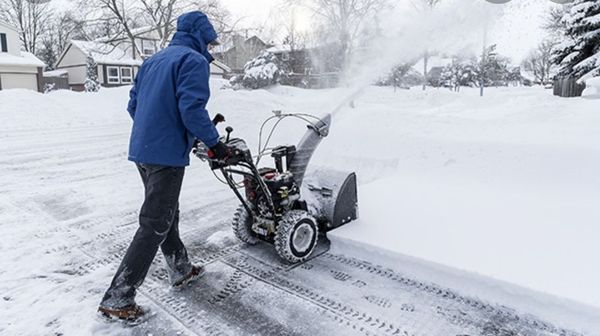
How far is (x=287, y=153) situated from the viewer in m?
3.76

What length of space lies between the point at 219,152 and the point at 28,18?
49.0 m

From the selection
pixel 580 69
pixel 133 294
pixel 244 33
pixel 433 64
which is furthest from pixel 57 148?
pixel 433 64

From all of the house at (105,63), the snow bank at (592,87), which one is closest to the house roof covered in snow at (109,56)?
the house at (105,63)

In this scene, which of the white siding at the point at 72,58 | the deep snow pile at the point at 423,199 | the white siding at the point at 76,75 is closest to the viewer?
the deep snow pile at the point at 423,199

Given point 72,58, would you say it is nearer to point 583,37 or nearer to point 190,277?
point 583,37

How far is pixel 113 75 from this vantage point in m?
34.9

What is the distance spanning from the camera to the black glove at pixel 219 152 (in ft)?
Answer: 9.35

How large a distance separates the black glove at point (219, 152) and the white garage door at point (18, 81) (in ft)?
94.1

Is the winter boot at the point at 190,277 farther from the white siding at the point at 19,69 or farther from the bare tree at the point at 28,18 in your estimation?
the bare tree at the point at 28,18

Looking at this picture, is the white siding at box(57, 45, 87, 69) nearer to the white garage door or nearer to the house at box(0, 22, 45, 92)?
the house at box(0, 22, 45, 92)

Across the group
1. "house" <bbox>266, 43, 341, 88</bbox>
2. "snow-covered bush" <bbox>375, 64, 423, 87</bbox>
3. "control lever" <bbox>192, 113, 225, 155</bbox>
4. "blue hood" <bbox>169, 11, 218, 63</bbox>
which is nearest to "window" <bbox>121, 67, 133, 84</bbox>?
"house" <bbox>266, 43, 341, 88</bbox>

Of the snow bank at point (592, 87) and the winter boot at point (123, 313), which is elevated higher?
the snow bank at point (592, 87)

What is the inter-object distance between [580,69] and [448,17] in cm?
1209

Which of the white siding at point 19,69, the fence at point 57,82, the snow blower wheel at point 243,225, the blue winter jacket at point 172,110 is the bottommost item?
the snow blower wheel at point 243,225
